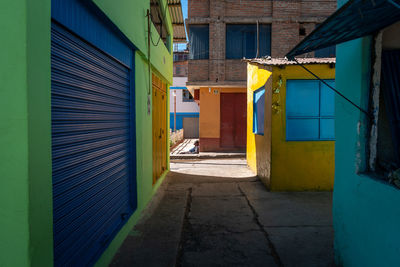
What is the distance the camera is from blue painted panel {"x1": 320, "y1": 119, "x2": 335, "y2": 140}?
6.95 m

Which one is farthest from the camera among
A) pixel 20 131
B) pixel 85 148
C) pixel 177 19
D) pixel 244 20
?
pixel 244 20

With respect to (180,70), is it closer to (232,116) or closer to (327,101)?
(232,116)

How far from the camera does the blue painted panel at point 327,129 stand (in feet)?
22.8

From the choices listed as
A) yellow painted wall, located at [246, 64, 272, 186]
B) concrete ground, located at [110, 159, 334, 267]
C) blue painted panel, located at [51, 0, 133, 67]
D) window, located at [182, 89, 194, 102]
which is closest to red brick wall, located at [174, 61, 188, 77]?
window, located at [182, 89, 194, 102]

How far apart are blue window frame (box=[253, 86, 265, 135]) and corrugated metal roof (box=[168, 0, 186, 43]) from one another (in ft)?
12.6

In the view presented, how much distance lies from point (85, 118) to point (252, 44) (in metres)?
12.5

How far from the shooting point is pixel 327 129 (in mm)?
6977

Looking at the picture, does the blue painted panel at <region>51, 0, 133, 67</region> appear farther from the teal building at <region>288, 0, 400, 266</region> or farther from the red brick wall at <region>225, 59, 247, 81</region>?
the red brick wall at <region>225, 59, 247, 81</region>

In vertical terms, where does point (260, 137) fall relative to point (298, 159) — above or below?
above

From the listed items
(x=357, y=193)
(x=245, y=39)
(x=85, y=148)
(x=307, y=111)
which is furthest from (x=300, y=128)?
(x=245, y=39)

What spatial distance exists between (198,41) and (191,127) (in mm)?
16673

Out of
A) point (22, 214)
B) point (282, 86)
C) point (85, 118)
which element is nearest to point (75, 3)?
point (85, 118)

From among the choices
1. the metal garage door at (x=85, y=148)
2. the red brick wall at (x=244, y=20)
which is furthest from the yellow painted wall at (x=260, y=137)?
the red brick wall at (x=244, y=20)

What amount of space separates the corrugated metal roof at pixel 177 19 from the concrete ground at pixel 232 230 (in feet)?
19.2
